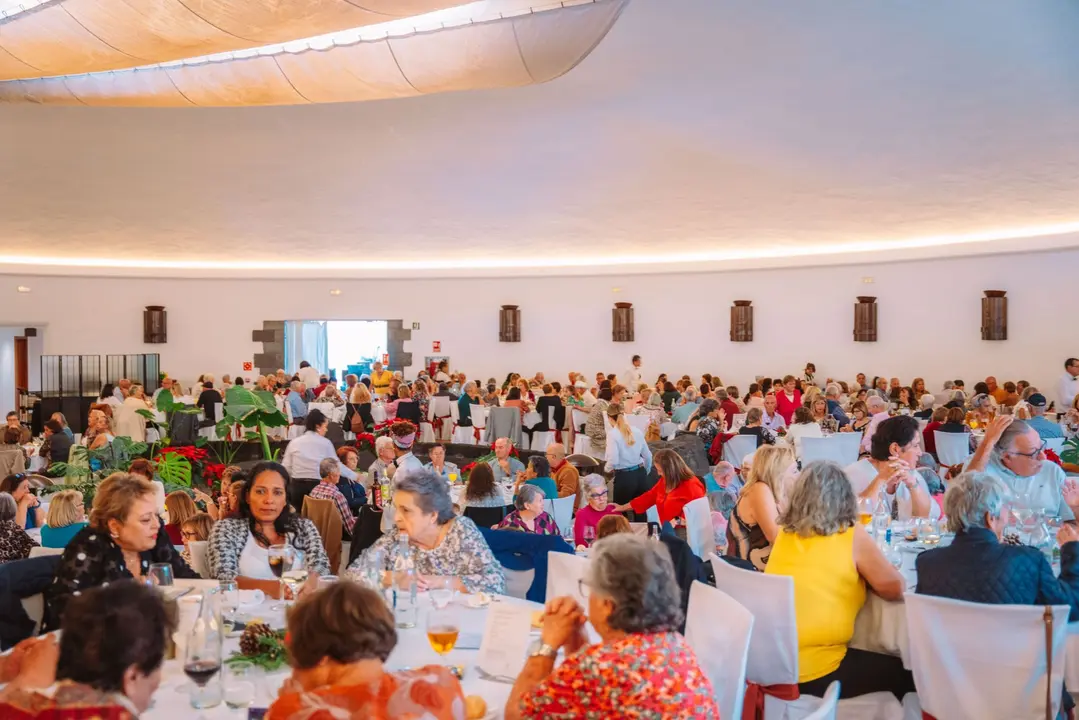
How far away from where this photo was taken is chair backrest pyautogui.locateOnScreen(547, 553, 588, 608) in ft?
12.0

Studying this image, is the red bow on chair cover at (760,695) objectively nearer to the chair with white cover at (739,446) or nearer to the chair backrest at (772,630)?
the chair backrest at (772,630)

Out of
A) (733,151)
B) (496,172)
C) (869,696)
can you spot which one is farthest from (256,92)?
(869,696)

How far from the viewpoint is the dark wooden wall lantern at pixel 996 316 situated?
13.9 metres

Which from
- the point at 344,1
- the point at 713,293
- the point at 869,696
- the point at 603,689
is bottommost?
the point at 869,696

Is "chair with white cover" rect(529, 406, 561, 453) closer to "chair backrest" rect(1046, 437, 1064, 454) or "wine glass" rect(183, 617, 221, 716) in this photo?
"chair backrest" rect(1046, 437, 1064, 454)

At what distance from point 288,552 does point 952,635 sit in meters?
2.23

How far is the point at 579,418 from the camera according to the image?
13.1 meters

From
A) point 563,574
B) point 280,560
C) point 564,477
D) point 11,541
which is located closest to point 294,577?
point 280,560

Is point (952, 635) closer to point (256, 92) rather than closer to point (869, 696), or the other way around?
point (869, 696)

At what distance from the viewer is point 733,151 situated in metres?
12.2

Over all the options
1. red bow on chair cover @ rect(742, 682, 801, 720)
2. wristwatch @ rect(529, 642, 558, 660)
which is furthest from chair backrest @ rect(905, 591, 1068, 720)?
wristwatch @ rect(529, 642, 558, 660)

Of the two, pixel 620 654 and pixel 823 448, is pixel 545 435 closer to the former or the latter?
pixel 823 448

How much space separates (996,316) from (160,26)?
12.1m

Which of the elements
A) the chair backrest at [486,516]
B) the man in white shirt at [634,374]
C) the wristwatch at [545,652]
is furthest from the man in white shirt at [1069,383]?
the wristwatch at [545,652]
